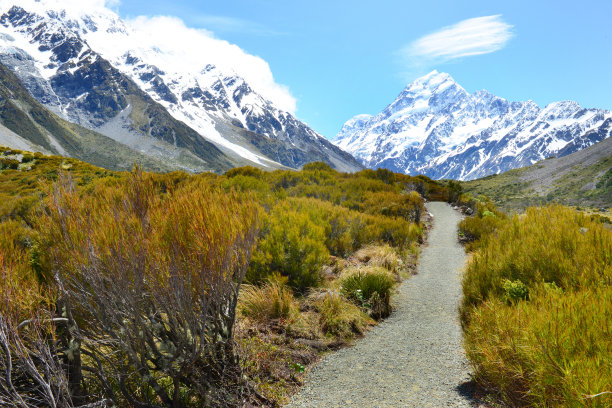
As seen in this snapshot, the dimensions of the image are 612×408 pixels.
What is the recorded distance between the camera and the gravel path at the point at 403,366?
11.8ft

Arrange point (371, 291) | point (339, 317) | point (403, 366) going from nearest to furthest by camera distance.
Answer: point (403, 366)
point (339, 317)
point (371, 291)

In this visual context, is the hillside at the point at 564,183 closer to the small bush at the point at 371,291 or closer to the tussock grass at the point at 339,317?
A: the small bush at the point at 371,291

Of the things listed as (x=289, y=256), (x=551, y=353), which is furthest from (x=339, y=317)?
(x=551, y=353)

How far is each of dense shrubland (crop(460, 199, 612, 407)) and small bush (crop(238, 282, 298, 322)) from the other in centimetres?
269

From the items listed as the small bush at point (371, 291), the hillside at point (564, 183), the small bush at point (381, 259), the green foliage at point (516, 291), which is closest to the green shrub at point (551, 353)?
the green foliage at point (516, 291)

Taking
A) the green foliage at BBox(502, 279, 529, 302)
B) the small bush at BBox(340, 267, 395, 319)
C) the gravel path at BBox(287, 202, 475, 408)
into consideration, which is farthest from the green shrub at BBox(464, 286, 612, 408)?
the small bush at BBox(340, 267, 395, 319)

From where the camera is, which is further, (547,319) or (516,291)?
(516,291)

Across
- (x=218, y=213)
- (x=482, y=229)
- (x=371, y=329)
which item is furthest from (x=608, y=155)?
(x=218, y=213)

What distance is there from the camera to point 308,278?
6461mm

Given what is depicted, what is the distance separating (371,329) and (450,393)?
84.7 inches

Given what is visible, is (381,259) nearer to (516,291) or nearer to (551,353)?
(516,291)

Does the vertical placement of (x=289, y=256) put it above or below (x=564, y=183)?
below

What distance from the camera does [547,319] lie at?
2.71m

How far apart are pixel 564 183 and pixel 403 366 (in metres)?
49.1
